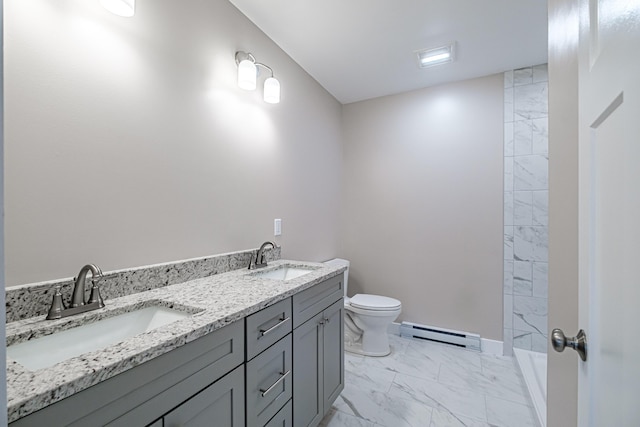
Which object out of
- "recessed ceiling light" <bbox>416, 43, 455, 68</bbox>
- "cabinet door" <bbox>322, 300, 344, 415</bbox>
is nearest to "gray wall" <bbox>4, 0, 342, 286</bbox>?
"cabinet door" <bbox>322, 300, 344, 415</bbox>

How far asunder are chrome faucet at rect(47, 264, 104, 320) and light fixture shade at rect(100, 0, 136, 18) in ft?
3.19

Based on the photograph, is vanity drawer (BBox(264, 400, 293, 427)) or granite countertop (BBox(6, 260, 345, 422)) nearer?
granite countertop (BBox(6, 260, 345, 422))

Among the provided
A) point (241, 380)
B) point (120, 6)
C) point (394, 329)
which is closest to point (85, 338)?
point (241, 380)

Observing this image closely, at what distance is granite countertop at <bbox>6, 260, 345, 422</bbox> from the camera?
537mm

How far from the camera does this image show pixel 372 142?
2979mm

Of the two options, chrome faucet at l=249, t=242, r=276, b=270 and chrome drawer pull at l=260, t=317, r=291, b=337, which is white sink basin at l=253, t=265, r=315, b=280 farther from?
chrome drawer pull at l=260, t=317, r=291, b=337

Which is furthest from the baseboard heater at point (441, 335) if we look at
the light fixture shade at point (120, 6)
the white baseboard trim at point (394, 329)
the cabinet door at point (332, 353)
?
the light fixture shade at point (120, 6)

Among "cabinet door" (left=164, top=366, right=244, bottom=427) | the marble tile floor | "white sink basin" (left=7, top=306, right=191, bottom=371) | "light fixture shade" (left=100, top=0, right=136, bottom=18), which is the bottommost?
the marble tile floor

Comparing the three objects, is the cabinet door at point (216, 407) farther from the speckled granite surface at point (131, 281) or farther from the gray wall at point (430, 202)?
the gray wall at point (430, 202)

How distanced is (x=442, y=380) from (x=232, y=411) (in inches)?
67.6

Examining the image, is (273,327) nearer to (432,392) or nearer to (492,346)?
(432,392)

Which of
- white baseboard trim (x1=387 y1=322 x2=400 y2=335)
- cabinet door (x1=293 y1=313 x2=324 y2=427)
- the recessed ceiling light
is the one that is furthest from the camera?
white baseboard trim (x1=387 y1=322 x2=400 y2=335)

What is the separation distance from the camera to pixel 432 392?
6.25ft

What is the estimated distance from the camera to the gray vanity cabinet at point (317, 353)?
51.7 inches
